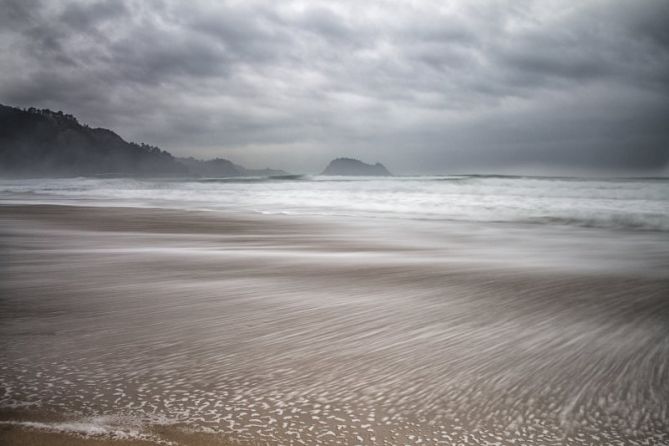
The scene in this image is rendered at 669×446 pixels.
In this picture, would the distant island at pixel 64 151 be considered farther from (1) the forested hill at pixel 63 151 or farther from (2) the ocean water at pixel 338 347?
(2) the ocean water at pixel 338 347

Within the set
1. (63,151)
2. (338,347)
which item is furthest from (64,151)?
(338,347)

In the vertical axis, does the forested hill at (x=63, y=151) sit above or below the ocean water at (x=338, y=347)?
above

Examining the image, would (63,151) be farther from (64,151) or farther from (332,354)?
(332,354)

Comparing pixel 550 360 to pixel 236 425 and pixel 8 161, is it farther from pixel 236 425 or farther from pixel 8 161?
pixel 8 161

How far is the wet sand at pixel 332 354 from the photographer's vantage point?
1242 millimetres

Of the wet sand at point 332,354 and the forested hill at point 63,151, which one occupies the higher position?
the forested hill at point 63,151

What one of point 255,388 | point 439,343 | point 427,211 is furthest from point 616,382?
point 427,211

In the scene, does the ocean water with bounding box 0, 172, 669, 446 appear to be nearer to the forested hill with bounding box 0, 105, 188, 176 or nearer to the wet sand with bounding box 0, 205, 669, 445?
the wet sand with bounding box 0, 205, 669, 445

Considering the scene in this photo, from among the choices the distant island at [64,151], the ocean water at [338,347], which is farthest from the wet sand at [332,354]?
the distant island at [64,151]

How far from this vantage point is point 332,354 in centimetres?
181

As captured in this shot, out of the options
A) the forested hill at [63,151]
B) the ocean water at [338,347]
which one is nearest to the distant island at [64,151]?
the forested hill at [63,151]

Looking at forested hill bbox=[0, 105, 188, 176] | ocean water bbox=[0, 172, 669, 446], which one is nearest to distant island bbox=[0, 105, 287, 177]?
forested hill bbox=[0, 105, 188, 176]

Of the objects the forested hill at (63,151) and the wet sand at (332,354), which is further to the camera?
the forested hill at (63,151)

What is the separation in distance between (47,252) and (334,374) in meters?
4.09
